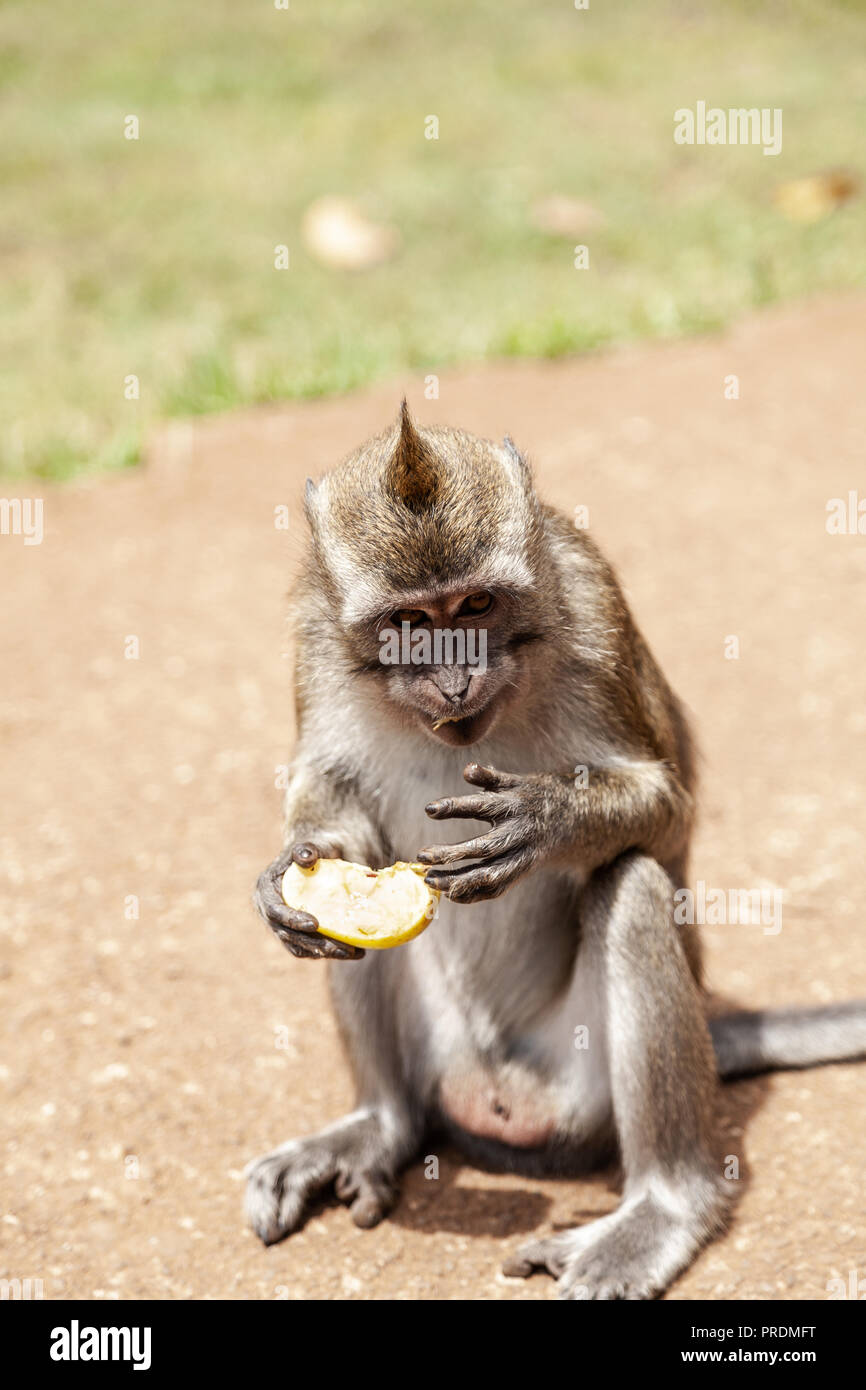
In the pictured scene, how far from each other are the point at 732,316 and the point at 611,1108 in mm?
8225

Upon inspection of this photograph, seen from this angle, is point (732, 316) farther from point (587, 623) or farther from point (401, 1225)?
point (401, 1225)

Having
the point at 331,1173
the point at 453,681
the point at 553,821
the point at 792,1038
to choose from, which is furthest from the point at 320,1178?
the point at 453,681

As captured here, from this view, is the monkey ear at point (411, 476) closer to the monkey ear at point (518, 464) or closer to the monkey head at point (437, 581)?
the monkey head at point (437, 581)

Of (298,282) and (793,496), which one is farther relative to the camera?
(298,282)

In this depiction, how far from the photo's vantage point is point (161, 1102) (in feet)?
17.2

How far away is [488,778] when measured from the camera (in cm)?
398

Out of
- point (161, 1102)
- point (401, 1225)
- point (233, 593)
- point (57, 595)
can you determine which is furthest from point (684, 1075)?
point (57, 595)

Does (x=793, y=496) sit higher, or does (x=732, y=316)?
(x=732, y=316)

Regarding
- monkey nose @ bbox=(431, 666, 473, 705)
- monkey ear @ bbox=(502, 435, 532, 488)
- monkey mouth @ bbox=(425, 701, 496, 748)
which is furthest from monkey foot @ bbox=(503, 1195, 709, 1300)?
monkey ear @ bbox=(502, 435, 532, 488)

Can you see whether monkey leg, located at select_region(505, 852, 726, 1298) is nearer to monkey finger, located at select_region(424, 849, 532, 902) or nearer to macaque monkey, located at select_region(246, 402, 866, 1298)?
macaque monkey, located at select_region(246, 402, 866, 1298)

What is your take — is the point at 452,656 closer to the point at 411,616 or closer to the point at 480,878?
the point at 411,616

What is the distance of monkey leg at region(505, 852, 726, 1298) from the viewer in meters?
4.29

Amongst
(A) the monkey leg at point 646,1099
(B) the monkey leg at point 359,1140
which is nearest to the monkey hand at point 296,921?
(B) the monkey leg at point 359,1140

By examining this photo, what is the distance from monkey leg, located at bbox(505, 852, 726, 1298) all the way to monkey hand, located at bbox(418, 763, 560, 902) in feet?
1.24
